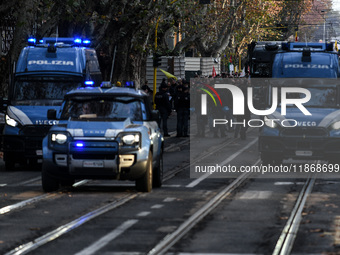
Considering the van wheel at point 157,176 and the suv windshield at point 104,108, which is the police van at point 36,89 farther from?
the van wheel at point 157,176

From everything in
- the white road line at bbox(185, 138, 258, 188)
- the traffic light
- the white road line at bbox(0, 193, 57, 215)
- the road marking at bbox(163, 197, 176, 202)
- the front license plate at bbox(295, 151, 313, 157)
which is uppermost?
the traffic light

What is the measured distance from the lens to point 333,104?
838 inches

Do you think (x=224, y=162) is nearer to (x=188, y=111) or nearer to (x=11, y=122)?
(x=11, y=122)

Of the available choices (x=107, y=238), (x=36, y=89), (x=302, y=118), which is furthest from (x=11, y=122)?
(x=107, y=238)

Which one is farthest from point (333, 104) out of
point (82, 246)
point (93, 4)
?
point (93, 4)

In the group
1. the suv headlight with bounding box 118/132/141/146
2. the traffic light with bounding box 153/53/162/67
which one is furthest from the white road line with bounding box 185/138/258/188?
the traffic light with bounding box 153/53/162/67

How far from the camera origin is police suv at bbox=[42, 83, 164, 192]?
52.1 feet

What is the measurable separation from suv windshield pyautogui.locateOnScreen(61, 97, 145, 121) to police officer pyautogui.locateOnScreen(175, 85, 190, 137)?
51.5ft

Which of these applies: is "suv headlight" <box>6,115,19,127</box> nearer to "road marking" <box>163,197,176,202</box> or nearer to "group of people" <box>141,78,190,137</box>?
"road marking" <box>163,197,176,202</box>

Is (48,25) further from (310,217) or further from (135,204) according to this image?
(310,217)

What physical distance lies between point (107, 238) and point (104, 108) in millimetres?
5712

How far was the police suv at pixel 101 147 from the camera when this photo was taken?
52.1 feet

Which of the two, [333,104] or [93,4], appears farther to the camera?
[93,4]

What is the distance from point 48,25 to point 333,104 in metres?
13.3
